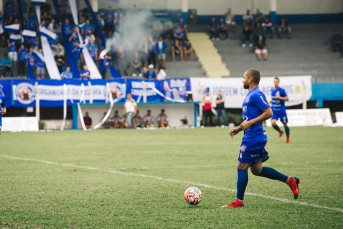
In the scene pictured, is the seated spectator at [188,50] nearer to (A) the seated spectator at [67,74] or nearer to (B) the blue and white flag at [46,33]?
(B) the blue and white flag at [46,33]

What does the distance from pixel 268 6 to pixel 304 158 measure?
30655 millimetres

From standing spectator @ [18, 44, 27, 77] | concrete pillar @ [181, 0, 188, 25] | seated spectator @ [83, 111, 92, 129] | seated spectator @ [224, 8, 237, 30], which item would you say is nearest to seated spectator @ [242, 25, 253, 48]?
seated spectator @ [224, 8, 237, 30]

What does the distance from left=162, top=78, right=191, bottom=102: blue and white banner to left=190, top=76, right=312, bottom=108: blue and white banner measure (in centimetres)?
38

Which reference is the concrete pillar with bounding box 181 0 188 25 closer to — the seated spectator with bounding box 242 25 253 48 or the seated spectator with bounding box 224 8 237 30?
the seated spectator with bounding box 224 8 237 30

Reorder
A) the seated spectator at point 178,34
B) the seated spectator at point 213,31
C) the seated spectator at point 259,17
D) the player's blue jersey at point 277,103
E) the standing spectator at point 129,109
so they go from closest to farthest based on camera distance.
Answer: the player's blue jersey at point 277,103 → the standing spectator at point 129,109 → the seated spectator at point 178,34 → the seated spectator at point 213,31 → the seated spectator at point 259,17

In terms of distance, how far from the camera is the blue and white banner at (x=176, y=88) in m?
33.1

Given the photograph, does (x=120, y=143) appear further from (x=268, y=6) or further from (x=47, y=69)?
(x=268, y=6)

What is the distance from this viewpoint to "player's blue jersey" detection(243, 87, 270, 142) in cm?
825

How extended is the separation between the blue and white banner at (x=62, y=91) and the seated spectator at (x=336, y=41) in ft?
48.6

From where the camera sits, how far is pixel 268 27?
4178cm

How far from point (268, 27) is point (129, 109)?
46.2 feet

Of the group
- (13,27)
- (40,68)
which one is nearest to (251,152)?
(40,68)

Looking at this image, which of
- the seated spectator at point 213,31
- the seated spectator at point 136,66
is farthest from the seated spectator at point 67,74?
the seated spectator at point 213,31

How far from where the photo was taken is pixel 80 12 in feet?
124
